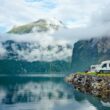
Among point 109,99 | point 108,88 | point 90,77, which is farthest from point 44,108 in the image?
point 90,77

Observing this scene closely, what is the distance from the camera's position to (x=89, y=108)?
234 ft

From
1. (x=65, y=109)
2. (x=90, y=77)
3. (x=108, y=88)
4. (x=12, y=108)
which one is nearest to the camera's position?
(x=65, y=109)

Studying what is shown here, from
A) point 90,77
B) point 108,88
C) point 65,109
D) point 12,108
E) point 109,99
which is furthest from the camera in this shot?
point 90,77

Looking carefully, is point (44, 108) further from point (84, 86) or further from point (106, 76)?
point (84, 86)

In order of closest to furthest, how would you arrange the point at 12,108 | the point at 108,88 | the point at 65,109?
the point at 65,109
the point at 12,108
the point at 108,88

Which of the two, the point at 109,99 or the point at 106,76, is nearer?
the point at 109,99

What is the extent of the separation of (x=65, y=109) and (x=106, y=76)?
28.5 meters

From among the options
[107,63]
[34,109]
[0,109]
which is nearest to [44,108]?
[34,109]

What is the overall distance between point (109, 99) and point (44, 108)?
15628 mm

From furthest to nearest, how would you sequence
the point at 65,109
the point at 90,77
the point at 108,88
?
the point at 90,77 → the point at 108,88 → the point at 65,109

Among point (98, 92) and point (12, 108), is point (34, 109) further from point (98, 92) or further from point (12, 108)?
point (98, 92)

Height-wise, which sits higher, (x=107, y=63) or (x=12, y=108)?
(x=107, y=63)

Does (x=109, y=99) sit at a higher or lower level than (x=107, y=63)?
lower

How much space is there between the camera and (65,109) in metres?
68.8
